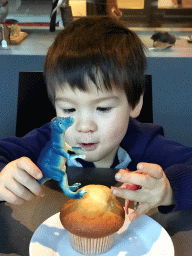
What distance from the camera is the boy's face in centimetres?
81

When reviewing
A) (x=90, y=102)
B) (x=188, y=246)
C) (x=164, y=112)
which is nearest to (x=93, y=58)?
(x=90, y=102)

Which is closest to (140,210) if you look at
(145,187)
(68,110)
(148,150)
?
(145,187)

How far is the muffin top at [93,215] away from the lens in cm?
62

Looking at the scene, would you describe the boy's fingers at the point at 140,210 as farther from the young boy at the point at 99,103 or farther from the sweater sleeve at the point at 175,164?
the sweater sleeve at the point at 175,164

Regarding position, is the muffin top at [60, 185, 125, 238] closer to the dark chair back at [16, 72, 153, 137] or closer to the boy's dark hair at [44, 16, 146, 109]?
the boy's dark hair at [44, 16, 146, 109]

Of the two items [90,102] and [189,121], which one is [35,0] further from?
[90,102]

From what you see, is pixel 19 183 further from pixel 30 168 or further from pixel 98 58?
pixel 98 58

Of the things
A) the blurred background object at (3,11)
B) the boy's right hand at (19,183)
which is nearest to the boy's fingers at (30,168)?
the boy's right hand at (19,183)

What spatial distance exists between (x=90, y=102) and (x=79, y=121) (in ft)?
0.19

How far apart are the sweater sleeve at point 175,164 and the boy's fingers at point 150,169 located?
6.0 inches

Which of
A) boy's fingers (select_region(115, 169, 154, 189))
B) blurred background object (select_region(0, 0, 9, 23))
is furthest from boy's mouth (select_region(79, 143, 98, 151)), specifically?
blurred background object (select_region(0, 0, 9, 23))

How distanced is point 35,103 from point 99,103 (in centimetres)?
63

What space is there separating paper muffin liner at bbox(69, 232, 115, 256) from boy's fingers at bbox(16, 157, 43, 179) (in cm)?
15

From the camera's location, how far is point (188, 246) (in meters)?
0.66
